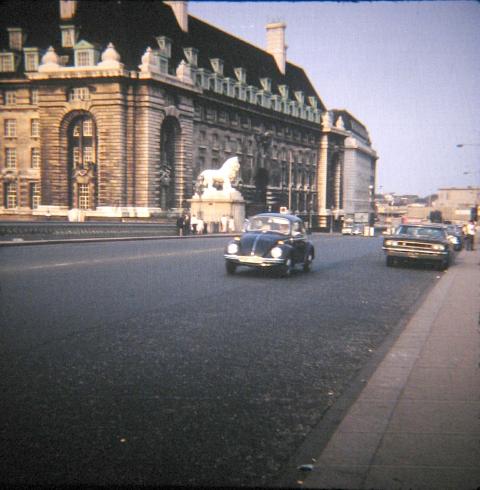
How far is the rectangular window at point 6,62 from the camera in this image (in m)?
56.8

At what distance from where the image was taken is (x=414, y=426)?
175 inches

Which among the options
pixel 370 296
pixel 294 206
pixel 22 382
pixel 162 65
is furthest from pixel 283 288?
pixel 294 206

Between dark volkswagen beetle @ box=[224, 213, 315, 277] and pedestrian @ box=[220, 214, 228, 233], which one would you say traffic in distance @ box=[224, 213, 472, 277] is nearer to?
dark volkswagen beetle @ box=[224, 213, 315, 277]

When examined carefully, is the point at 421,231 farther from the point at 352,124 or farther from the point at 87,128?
the point at 352,124

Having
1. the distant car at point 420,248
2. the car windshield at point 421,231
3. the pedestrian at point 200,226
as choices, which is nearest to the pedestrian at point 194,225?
the pedestrian at point 200,226

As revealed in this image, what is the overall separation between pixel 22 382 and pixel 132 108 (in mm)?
48964

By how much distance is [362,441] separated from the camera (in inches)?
164

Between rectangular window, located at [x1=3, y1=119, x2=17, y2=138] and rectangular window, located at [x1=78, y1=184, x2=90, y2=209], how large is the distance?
1086cm

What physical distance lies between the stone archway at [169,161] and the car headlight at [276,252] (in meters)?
40.4

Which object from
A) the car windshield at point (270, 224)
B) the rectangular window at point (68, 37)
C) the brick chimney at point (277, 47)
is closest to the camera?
the car windshield at point (270, 224)

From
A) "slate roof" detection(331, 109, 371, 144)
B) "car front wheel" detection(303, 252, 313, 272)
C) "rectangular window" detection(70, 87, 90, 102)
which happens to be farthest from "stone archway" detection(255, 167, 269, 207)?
"car front wheel" detection(303, 252, 313, 272)

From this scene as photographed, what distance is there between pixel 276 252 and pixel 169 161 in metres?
43.3

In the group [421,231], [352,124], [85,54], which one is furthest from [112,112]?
[352,124]

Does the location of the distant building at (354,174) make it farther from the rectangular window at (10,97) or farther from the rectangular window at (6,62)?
Result: the rectangular window at (6,62)
